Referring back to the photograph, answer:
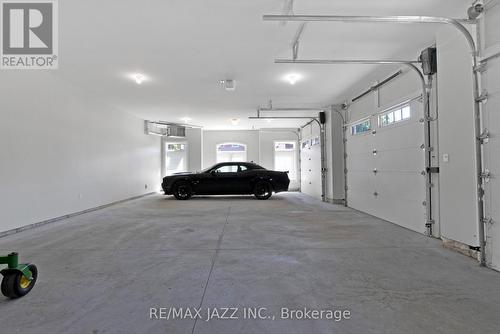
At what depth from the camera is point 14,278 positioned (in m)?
1.97

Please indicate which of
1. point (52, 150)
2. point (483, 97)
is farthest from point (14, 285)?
point (483, 97)

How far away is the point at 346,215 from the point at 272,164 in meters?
6.18

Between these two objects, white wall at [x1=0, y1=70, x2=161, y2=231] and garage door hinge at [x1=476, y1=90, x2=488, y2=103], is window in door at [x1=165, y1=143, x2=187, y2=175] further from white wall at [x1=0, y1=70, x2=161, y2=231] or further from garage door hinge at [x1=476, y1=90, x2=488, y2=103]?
garage door hinge at [x1=476, y1=90, x2=488, y2=103]

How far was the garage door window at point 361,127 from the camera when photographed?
5.44m

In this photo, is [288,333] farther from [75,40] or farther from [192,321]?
[75,40]

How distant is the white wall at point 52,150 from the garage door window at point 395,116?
20.4ft

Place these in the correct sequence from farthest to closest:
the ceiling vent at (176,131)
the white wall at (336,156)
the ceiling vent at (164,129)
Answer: the ceiling vent at (176,131) → the ceiling vent at (164,129) → the white wall at (336,156)

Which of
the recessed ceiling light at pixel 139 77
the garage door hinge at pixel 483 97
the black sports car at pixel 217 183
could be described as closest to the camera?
the garage door hinge at pixel 483 97

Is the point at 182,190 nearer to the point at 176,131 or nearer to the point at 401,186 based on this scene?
the point at 176,131

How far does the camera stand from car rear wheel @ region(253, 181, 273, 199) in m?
8.17

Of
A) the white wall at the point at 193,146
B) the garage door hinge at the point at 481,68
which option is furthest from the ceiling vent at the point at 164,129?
the garage door hinge at the point at 481,68

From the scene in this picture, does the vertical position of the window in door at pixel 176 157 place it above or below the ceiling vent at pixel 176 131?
below

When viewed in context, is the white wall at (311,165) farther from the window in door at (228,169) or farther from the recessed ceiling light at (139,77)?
the recessed ceiling light at (139,77)

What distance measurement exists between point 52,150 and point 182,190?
3.82m
